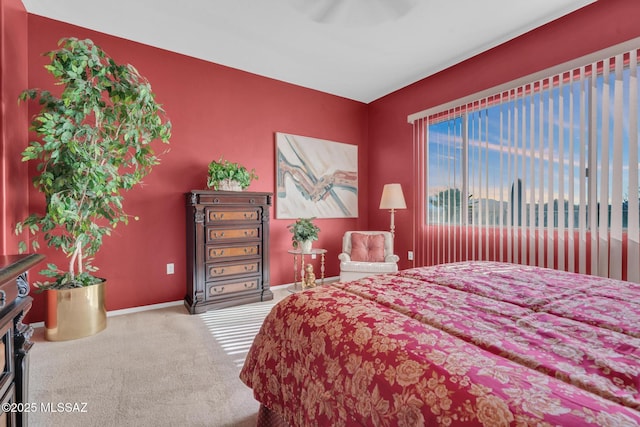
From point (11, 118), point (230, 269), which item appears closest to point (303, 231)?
point (230, 269)

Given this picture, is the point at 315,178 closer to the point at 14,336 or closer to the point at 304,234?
the point at 304,234

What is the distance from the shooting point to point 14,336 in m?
0.99


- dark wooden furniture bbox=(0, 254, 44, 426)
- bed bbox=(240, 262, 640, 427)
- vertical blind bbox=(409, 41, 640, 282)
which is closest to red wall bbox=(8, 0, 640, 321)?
vertical blind bbox=(409, 41, 640, 282)

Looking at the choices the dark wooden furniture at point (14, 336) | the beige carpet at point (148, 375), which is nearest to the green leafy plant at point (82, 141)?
the beige carpet at point (148, 375)

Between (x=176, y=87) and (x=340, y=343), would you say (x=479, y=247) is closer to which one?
(x=340, y=343)

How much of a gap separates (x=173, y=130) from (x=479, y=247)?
12.1 ft

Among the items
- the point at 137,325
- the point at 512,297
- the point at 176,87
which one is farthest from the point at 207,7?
the point at 512,297

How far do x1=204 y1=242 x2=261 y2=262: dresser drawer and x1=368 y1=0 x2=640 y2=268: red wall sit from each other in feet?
6.97

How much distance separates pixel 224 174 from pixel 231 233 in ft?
2.18

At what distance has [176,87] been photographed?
3.37 metres

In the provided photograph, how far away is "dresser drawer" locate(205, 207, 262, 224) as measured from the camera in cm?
319

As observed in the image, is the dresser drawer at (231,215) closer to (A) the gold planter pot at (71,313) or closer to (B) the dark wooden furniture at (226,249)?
(B) the dark wooden furniture at (226,249)

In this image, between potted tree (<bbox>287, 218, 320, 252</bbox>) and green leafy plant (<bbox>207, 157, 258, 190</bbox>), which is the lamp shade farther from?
green leafy plant (<bbox>207, 157, 258, 190</bbox>)

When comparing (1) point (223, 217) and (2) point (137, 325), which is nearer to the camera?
(2) point (137, 325)
